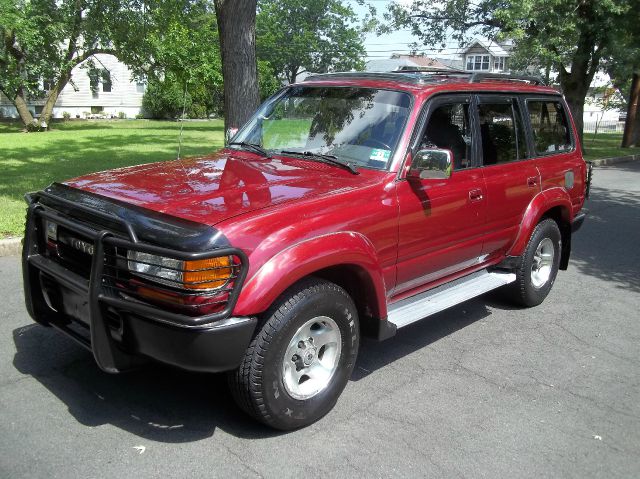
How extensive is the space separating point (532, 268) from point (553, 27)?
14.6 meters

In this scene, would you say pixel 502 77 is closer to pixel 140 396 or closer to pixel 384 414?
pixel 384 414

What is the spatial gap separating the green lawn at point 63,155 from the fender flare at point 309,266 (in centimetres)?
493

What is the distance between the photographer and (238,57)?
8.59 m

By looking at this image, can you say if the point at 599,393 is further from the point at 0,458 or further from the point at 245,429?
the point at 0,458

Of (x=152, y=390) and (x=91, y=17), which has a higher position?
(x=91, y=17)

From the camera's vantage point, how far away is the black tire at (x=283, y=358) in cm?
321

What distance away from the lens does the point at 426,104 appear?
4305 mm

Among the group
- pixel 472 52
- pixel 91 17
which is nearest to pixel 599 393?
pixel 91 17

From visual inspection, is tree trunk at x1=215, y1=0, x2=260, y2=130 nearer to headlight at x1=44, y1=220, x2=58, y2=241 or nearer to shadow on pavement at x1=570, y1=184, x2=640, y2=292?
shadow on pavement at x1=570, y1=184, x2=640, y2=292

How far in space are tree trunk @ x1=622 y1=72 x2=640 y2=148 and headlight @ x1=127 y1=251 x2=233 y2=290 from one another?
1086 inches

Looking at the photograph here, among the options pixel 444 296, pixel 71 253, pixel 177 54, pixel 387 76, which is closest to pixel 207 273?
pixel 71 253

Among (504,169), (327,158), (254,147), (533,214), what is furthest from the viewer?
(533,214)

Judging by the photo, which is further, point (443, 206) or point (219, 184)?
point (443, 206)

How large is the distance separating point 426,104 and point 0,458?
332cm
